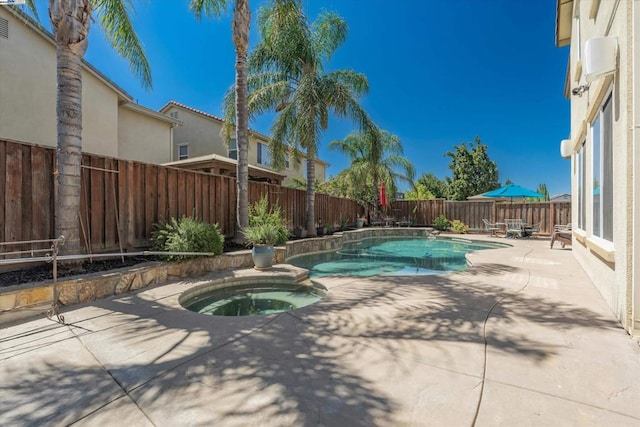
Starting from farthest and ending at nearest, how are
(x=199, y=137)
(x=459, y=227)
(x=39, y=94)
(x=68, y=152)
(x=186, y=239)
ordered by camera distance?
(x=199, y=137), (x=459, y=227), (x=39, y=94), (x=186, y=239), (x=68, y=152)

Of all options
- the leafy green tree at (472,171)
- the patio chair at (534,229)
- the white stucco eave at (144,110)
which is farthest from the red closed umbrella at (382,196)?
the leafy green tree at (472,171)

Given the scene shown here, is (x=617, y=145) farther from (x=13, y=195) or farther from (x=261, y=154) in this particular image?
(x=261, y=154)

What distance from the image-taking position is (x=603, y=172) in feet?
14.4

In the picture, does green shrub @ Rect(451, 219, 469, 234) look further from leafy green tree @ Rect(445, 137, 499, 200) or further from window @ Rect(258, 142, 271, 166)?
leafy green tree @ Rect(445, 137, 499, 200)

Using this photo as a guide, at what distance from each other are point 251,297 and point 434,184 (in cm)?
3995

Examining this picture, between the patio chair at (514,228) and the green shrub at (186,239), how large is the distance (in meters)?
14.3

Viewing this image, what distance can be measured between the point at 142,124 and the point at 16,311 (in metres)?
12.4

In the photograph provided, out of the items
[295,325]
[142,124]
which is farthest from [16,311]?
[142,124]

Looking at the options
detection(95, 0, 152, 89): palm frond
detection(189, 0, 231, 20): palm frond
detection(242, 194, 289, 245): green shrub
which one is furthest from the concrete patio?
detection(189, 0, 231, 20): palm frond

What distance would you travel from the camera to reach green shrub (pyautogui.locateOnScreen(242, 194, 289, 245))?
283 inches

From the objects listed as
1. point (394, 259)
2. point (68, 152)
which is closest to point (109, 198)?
point (68, 152)

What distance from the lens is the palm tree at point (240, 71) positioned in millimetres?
8109

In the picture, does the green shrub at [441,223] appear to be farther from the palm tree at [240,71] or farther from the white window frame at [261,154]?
the palm tree at [240,71]

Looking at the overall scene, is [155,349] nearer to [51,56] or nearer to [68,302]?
[68,302]
